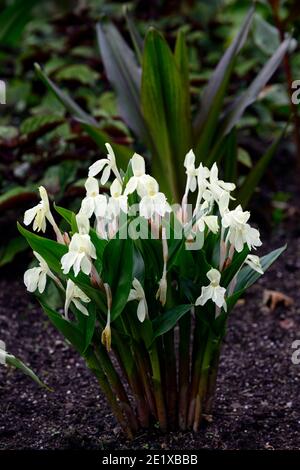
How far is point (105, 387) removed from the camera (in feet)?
6.83

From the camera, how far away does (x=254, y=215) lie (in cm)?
379

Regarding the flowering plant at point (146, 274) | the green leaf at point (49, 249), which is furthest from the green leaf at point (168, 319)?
the green leaf at point (49, 249)

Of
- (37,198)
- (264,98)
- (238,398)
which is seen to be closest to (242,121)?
(264,98)

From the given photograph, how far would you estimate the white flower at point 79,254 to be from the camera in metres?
1.75

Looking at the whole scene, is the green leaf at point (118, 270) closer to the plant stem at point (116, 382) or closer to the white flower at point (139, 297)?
the white flower at point (139, 297)

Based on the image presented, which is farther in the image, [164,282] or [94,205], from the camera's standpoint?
[164,282]

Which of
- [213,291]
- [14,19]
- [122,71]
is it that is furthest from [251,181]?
[14,19]

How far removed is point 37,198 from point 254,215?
3.67 ft

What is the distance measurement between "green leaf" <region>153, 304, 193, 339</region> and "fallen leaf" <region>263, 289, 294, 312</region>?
47.9 inches

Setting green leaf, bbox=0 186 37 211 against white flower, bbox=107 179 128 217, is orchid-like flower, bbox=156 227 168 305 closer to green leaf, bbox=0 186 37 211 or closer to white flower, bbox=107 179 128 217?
white flower, bbox=107 179 128 217

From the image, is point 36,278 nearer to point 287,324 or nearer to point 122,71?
point 287,324

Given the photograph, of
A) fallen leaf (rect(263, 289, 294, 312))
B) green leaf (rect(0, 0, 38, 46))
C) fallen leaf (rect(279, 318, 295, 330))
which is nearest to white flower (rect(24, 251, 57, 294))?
fallen leaf (rect(279, 318, 295, 330))

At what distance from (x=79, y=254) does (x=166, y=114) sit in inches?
54.5

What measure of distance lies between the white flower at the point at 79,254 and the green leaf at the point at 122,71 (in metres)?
1.52
